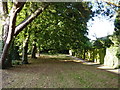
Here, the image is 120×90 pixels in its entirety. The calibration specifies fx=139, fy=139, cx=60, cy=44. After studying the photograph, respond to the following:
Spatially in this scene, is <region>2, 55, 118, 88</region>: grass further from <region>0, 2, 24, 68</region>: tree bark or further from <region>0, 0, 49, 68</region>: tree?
<region>0, 0, 49, 68</region>: tree

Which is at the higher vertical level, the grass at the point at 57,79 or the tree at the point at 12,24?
the tree at the point at 12,24

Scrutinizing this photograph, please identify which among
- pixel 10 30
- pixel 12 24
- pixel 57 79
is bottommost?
pixel 57 79

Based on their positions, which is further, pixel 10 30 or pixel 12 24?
pixel 10 30

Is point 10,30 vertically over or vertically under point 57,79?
over

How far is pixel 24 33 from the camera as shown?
12.5 m

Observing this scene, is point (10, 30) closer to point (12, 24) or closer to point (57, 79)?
point (12, 24)

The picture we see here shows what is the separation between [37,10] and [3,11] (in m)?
2.65

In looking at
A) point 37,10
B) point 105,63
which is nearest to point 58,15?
point 37,10

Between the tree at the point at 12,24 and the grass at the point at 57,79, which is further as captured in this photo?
the tree at the point at 12,24

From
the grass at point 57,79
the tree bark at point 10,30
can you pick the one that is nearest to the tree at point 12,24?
the tree bark at point 10,30

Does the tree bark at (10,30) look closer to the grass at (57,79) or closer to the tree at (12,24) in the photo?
the tree at (12,24)

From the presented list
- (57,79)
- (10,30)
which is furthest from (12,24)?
(57,79)

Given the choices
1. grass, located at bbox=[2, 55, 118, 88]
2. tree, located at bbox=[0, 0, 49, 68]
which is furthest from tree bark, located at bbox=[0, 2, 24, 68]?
grass, located at bbox=[2, 55, 118, 88]

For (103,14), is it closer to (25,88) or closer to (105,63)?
(25,88)
